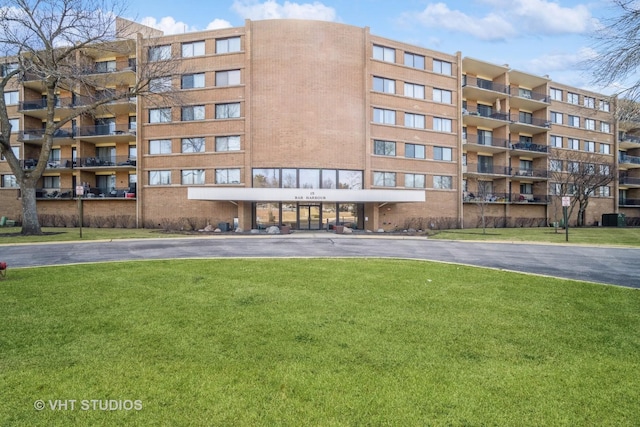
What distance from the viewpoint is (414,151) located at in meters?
35.8

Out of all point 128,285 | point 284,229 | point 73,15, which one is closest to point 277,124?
point 284,229

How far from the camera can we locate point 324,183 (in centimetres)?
3231

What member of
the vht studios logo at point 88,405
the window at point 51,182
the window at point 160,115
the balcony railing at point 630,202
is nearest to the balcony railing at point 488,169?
the balcony railing at point 630,202

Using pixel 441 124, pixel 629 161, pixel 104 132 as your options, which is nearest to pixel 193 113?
pixel 104 132

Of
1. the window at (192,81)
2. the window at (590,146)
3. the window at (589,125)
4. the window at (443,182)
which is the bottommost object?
the window at (443,182)

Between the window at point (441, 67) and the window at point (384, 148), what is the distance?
31.9ft

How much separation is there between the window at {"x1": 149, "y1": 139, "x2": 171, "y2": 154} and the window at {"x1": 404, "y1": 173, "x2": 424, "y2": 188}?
23.0m

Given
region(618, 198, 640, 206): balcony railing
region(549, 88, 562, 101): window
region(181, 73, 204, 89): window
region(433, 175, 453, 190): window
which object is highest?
region(549, 88, 562, 101): window

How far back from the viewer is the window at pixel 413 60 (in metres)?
36.0

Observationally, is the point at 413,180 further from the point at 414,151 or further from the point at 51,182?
the point at 51,182

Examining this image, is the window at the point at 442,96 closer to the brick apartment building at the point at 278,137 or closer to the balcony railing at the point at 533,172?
the brick apartment building at the point at 278,137

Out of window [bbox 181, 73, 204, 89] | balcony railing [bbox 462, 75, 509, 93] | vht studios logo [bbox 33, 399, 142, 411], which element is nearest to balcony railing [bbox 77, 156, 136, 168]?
window [bbox 181, 73, 204, 89]

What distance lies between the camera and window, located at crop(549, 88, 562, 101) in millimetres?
45312

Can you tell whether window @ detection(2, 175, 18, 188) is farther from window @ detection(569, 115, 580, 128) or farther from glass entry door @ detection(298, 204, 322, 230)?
window @ detection(569, 115, 580, 128)
